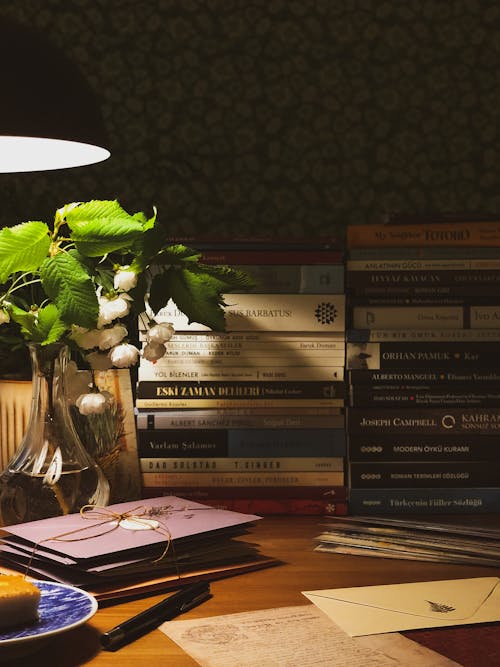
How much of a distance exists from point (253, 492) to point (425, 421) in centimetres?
29

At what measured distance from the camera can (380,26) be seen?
2080mm

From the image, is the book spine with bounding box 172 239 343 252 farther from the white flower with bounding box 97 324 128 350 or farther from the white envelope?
the white envelope

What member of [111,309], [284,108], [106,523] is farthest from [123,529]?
[284,108]

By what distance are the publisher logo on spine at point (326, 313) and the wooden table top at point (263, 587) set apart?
12.5 inches

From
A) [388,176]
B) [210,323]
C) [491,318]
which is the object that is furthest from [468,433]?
[388,176]

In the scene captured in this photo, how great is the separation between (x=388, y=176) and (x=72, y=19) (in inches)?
34.0

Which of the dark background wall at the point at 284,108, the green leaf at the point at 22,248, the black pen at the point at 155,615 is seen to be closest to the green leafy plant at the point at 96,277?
the green leaf at the point at 22,248

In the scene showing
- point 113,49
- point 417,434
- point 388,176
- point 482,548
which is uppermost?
point 113,49

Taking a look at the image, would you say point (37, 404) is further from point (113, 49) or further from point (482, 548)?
point (113, 49)

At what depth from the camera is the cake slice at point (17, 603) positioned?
782mm

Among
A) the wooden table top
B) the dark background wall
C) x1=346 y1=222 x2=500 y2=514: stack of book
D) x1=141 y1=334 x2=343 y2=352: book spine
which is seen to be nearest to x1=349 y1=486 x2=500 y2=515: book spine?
x1=346 y1=222 x2=500 y2=514: stack of book

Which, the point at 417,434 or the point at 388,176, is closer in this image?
the point at 417,434

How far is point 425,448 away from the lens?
1.35 meters

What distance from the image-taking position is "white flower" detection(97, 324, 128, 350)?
115cm
